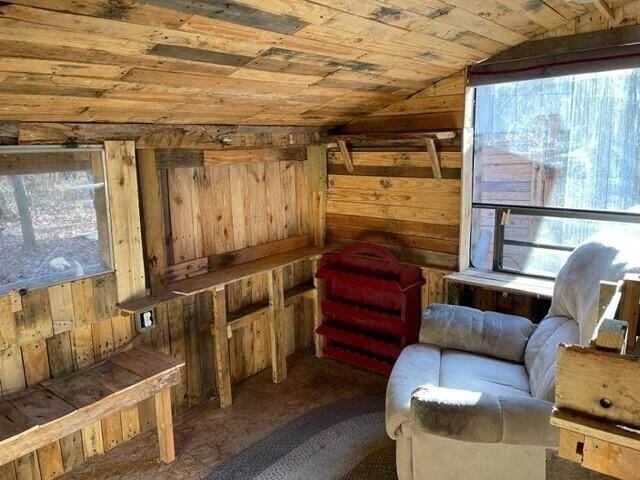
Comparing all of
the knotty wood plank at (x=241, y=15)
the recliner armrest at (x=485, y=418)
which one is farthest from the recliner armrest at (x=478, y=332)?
the knotty wood plank at (x=241, y=15)

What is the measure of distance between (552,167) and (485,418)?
1.74 metres

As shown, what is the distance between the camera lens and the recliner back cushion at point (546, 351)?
6.87 ft

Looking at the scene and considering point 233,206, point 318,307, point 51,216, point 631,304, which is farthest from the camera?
point 318,307

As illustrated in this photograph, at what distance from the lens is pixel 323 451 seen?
106 inches

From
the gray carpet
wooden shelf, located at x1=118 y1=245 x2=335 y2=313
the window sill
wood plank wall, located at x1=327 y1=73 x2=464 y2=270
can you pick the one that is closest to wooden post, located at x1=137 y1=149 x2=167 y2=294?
wooden shelf, located at x1=118 y1=245 x2=335 y2=313

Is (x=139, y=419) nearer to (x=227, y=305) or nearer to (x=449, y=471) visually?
(x=227, y=305)

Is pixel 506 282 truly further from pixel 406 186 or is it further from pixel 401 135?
pixel 401 135

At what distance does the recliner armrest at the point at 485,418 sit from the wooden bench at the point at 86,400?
1299mm

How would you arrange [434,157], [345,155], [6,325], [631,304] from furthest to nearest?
[345,155] < [434,157] < [6,325] < [631,304]

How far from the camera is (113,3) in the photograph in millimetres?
1369

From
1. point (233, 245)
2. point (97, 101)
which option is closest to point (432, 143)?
point (233, 245)

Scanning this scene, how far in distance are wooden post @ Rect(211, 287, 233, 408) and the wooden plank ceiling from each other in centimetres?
106

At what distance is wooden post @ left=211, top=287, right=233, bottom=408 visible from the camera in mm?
3021

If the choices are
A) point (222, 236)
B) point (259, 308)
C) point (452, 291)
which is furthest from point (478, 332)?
point (222, 236)
